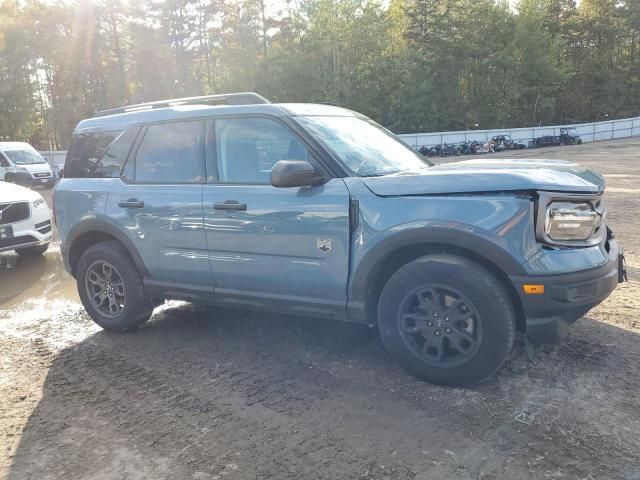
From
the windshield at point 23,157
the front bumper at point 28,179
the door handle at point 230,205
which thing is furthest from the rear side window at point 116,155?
the windshield at point 23,157

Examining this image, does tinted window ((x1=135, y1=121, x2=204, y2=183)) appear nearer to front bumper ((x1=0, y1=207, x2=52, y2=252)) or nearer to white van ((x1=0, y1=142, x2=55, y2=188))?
front bumper ((x1=0, y1=207, x2=52, y2=252))

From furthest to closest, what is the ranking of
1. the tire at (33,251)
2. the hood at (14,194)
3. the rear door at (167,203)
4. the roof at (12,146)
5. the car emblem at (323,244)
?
the roof at (12,146) < the tire at (33,251) < the hood at (14,194) < the rear door at (167,203) < the car emblem at (323,244)

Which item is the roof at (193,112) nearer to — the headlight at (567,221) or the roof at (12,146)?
the headlight at (567,221)

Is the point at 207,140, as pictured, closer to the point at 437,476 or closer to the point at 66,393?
the point at 66,393

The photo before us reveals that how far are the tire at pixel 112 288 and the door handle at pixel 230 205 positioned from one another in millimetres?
1179

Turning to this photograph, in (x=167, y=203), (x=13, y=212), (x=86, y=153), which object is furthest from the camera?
(x=13, y=212)

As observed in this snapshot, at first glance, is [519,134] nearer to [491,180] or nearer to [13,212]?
[13,212]

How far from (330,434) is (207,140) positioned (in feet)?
7.88

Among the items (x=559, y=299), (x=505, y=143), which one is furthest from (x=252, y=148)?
(x=505, y=143)

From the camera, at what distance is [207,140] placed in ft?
13.8

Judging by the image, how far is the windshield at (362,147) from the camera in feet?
12.3

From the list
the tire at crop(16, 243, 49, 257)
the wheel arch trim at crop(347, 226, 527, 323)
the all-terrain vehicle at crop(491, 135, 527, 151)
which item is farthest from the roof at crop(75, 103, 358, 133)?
the all-terrain vehicle at crop(491, 135, 527, 151)

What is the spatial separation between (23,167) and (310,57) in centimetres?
3550

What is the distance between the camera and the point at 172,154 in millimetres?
4414
